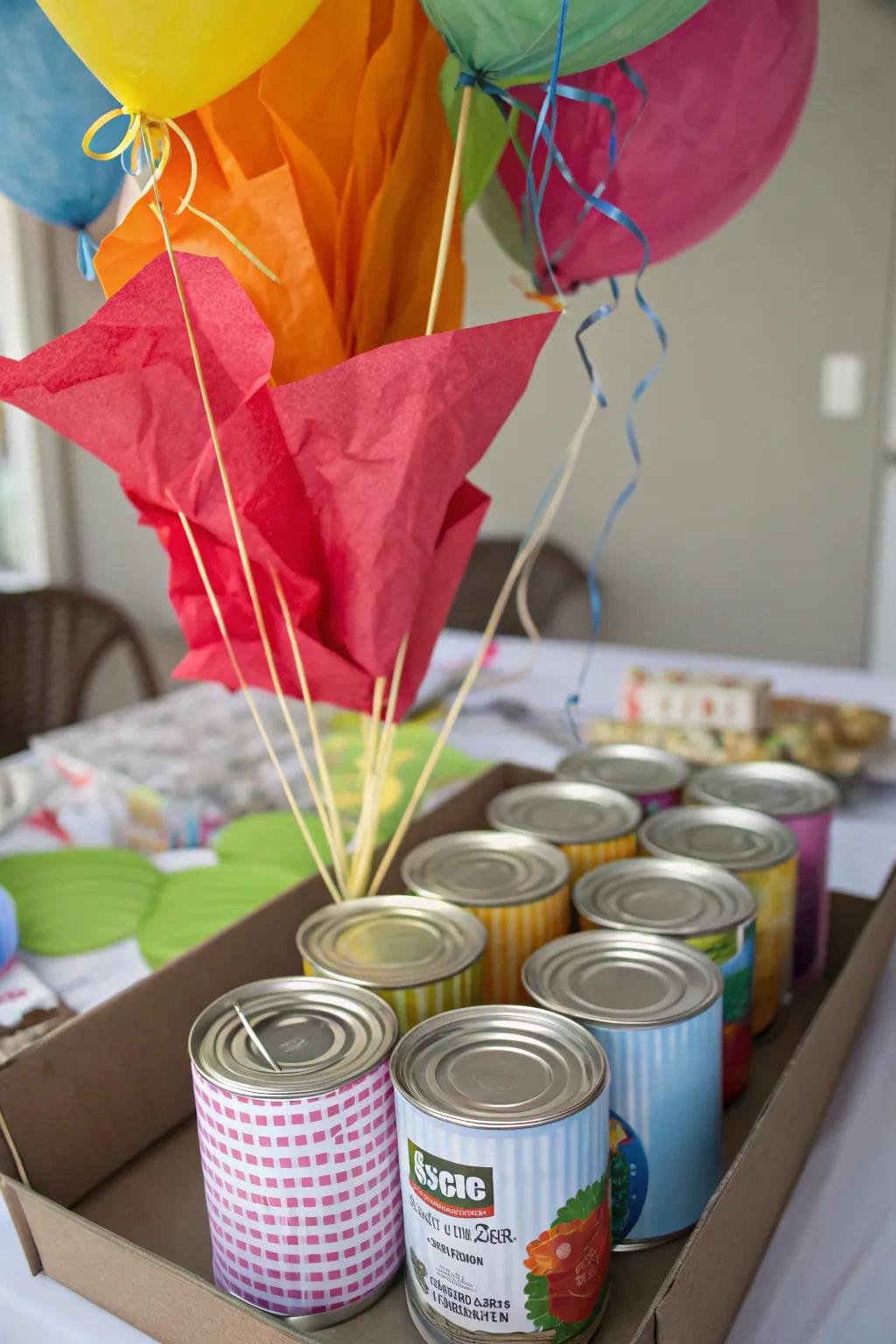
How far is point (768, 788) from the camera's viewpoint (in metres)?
0.91

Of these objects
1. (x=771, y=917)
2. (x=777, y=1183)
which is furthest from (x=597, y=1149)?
(x=771, y=917)

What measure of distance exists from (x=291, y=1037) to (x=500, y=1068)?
0.38ft

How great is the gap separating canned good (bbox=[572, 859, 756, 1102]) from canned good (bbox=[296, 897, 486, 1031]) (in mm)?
92

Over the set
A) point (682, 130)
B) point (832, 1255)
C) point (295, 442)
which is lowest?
point (832, 1255)

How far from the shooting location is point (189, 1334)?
54 centimetres

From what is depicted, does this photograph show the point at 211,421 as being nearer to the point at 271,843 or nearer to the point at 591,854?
the point at 591,854

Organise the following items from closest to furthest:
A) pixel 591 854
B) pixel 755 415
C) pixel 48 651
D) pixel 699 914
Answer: pixel 699 914 → pixel 591 854 → pixel 48 651 → pixel 755 415

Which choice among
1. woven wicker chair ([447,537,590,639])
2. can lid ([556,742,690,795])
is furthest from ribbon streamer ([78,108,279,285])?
woven wicker chair ([447,537,590,639])

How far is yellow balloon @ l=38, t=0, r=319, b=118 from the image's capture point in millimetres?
530

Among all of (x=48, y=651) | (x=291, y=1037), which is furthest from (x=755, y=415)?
(x=291, y=1037)

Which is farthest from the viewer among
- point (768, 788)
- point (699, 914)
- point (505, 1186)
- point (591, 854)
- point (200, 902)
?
point (200, 902)

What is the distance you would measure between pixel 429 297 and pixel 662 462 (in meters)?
2.20

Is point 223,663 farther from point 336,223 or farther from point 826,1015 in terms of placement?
point 826,1015

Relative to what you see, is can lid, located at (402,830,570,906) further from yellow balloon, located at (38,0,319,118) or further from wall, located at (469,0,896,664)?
wall, located at (469,0,896,664)
